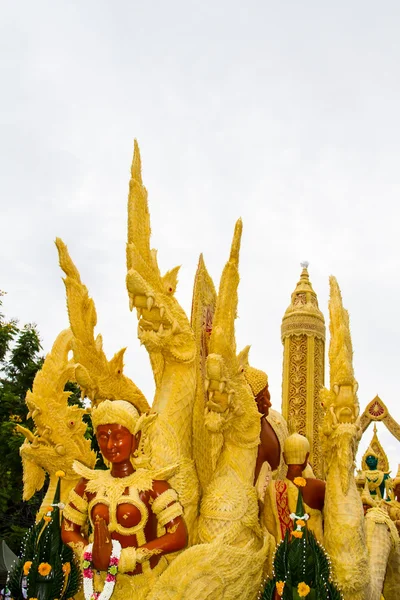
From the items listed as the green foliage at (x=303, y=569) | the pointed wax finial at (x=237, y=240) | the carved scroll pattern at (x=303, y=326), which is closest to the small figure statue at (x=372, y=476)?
the carved scroll pattern at (x=303, y=326)

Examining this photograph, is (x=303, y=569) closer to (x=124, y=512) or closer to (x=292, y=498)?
(x=292, y=498)

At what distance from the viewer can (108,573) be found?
3.92 m

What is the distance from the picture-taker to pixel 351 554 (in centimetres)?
447

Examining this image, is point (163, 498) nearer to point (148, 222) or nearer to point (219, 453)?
point (219, 453)

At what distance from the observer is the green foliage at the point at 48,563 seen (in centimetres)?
424

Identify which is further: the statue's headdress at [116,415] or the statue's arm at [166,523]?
the statue's headdress at [116,415]

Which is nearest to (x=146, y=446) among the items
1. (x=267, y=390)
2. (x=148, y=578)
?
(x=148, y=578)

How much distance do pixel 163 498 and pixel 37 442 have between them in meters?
1.96

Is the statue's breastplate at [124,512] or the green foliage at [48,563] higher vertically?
the statue's breastplate at [124,512]

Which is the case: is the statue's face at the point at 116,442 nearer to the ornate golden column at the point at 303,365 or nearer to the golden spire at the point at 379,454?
the golden spire at the point at 379,454

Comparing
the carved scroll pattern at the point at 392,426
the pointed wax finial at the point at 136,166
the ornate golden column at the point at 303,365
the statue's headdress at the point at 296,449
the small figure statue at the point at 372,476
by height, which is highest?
the ornate golden column at the point at 303,365

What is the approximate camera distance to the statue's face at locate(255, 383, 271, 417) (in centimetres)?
518

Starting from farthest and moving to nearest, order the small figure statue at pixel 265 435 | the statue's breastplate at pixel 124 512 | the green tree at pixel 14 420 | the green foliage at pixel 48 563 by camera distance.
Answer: the green tree at pixel 14 420
the small figure statue at pixel 265 435
the green foliage at pixel 48 563
the statue's breastplate at pixel 124 512

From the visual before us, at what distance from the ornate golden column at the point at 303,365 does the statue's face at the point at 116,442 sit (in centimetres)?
797
